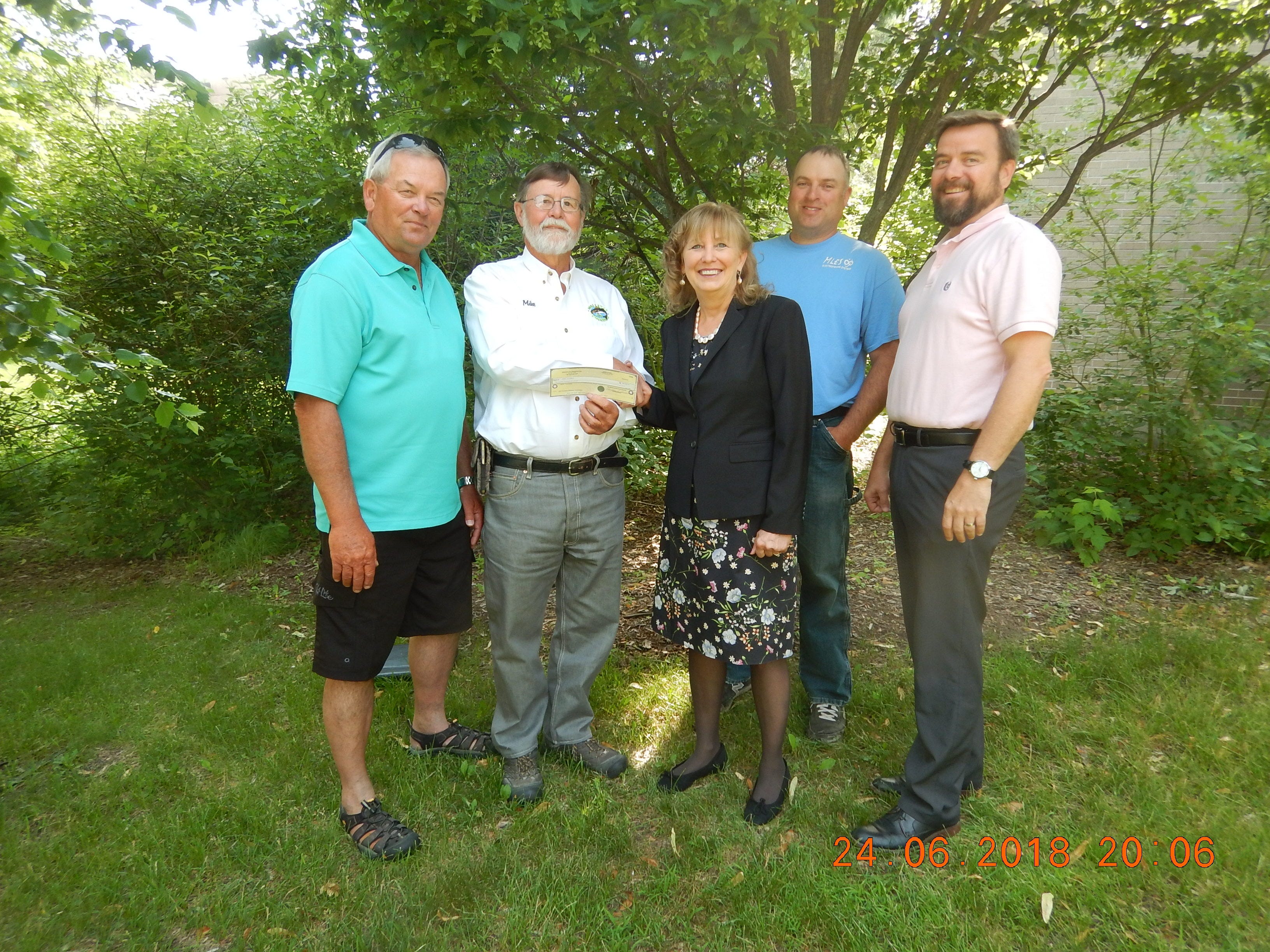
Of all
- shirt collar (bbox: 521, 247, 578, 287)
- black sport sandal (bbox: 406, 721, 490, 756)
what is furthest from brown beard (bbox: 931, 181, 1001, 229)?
black sport sandal (bbox: 406, 721, 490, 756)

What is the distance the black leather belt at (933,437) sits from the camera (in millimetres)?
2432

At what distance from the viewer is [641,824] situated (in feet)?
9.28

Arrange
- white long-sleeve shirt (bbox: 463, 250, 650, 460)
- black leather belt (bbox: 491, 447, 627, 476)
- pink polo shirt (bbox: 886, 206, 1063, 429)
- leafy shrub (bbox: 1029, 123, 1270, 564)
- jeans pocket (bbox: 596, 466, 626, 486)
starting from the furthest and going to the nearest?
leafy shrub (bbox: 1029, 123, 1270, 564) < jeans pocket (bbox: 596, 466, 626, 486) < black leather belt (bbox: 491, 447, 627, 476) < white long-sleeve shirt (bbox: 463, 250, 650, 460) < pink polo shirt (bbox: 886, 206, 1063, 429)

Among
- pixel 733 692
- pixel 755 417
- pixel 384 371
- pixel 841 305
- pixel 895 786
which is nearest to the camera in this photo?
pixel 384 371

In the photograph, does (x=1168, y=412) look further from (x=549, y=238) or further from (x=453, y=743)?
(x=453, y=743)

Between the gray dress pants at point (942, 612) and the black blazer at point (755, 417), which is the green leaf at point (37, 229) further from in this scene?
the gray dress pants at point (942, 612)

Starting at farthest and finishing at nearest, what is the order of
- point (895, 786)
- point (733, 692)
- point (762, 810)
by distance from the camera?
point (733, 692), point (895, 786), point (762, 810)

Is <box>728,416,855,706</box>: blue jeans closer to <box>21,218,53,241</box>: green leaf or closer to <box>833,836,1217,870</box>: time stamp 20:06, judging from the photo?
<box>833,836,1217,870</box>: time stamp 20:06

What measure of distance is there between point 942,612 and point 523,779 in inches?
66.5

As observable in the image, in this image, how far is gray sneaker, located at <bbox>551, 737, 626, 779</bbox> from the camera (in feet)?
10.2

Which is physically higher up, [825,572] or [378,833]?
[825,572]

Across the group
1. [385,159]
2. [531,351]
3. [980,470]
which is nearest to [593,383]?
[531,351]

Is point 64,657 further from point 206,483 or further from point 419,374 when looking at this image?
point 419,374

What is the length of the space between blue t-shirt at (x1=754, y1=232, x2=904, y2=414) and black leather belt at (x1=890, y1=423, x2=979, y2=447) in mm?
487
